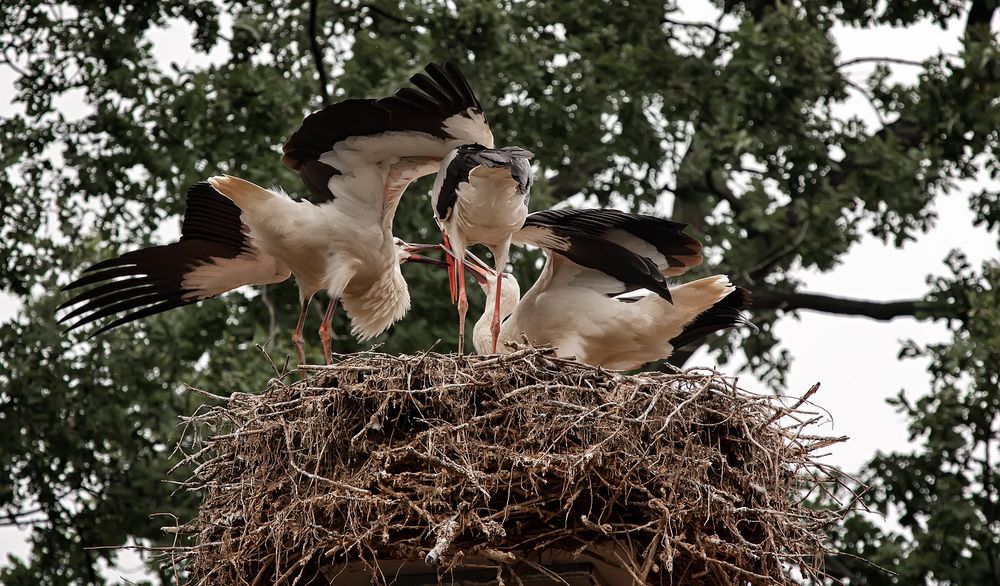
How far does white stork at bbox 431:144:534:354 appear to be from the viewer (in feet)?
22.4

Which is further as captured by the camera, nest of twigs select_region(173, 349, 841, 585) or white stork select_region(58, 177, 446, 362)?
white stork select_region(58, 177, 446, 362)

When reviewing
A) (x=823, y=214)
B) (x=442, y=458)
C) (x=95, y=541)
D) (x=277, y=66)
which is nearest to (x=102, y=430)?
(x=95, y=541)

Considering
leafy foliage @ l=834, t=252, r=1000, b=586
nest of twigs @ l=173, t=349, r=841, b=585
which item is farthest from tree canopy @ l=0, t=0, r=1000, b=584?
nest of twigs @ l=173, t=349, r=841, b=585

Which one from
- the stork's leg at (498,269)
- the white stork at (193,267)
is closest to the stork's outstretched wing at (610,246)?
the stork's leg at (498,269)

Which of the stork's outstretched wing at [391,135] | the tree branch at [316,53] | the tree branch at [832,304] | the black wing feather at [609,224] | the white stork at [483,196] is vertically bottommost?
the white stork at [483,196]

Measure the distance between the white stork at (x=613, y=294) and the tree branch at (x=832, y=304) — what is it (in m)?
4.65

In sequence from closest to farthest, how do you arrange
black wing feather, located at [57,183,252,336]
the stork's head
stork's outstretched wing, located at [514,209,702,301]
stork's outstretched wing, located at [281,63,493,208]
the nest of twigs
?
the nest of twigs → the stork's head → stork's outstretched wing, located at [281,63,493,208] → stork's outstretched wing, located at [514,209,702,301] → black wing feather, located at [57,183,252,336]

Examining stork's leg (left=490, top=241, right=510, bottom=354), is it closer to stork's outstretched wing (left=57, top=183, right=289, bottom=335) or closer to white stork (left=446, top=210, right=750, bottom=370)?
white stork (left=446, top=210, right=750, bottom=370)

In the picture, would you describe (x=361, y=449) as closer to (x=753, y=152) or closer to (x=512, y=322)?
(x=512, y=322)

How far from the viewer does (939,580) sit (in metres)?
10.7

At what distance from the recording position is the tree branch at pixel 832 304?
12.5m

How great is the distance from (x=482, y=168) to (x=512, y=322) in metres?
1.29

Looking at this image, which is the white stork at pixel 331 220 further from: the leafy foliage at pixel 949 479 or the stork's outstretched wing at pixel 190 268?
the leafy foliage at pixel 949 479

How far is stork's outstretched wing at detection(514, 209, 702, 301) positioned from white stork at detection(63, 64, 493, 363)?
59 cm
